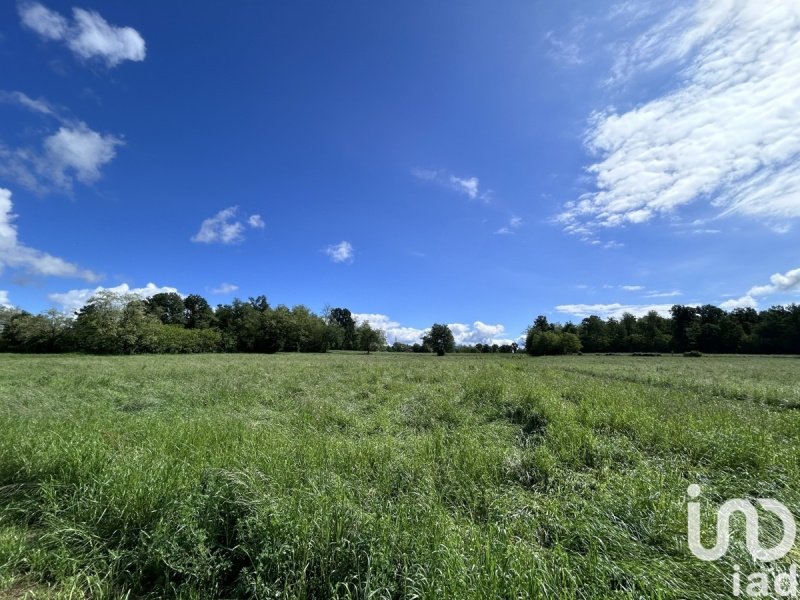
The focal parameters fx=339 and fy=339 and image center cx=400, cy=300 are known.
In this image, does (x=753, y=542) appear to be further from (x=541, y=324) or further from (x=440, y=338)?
(x=541, y=324)

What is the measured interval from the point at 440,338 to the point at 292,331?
4308cm

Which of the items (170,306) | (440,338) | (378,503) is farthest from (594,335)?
(170,306)

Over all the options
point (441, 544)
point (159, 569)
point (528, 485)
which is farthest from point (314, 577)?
point (528, 485)

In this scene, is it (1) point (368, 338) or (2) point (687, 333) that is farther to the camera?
(1) point (368, 338)

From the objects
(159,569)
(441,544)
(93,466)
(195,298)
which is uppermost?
(195,298)

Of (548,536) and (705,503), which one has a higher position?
(705,503)

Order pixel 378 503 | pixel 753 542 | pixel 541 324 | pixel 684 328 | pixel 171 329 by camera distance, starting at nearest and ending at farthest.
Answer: pixel 753 542 < pixel 378 503 < pixel 171 329 < pixel 684 328 < pixel 541 324

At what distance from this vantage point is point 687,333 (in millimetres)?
86750

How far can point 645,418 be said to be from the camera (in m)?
8.97

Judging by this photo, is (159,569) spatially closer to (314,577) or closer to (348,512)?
(314,577)

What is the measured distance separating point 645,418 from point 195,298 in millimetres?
119204

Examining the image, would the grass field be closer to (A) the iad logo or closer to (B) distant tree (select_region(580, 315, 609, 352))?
(A) the iad logo

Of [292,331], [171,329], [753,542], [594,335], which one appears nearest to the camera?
[753,542]

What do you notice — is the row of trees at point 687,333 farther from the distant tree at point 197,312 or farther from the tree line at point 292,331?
the distant tree at point 197,312
